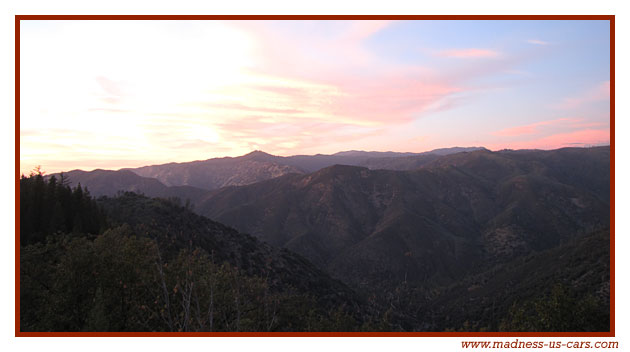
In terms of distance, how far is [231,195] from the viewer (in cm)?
17375

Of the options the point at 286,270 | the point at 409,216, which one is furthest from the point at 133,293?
the point at 409,216

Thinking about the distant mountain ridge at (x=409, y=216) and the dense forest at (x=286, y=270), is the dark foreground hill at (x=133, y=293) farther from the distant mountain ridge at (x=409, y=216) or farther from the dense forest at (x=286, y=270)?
the distant mountain ridge at (x=409, y=216)

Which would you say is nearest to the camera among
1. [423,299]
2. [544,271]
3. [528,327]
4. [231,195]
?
[528,327]

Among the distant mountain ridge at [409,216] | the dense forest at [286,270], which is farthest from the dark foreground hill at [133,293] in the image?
the distant mountain ridge at [409,216]

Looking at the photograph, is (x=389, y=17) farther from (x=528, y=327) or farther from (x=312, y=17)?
(x=528, y=327)

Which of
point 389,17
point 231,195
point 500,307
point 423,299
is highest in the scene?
point 389,17

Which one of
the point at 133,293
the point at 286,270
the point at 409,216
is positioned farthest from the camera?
the point at 409,216

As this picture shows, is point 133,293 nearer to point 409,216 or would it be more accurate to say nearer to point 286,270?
point 286,270

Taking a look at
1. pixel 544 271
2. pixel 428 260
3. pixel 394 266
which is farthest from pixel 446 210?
pixel 544 271

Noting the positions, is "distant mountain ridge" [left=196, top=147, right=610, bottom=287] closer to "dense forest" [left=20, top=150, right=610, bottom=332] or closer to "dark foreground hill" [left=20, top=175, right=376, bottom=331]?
"dense forest" [left=20, top=150, right=610, bottom=332]

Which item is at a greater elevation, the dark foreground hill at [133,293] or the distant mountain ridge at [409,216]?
the dark foreground hill at [133,293]

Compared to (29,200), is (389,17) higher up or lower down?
higher up

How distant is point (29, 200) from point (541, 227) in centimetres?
13580

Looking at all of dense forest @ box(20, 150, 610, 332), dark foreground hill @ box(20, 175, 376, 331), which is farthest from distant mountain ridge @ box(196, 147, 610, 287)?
dark foreground hill @ box(20, 175, 376, 331)
